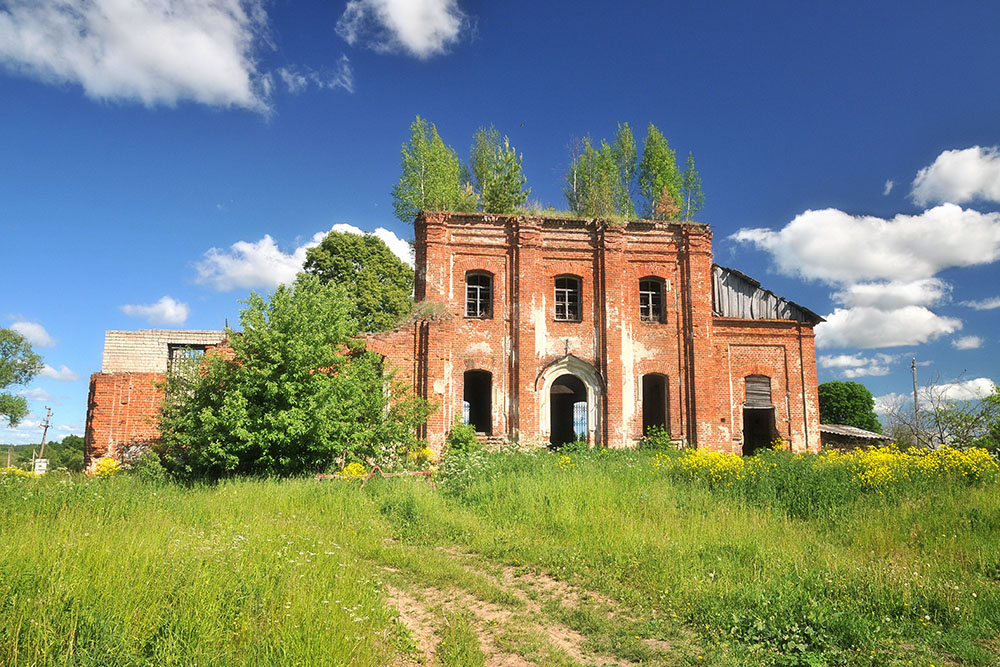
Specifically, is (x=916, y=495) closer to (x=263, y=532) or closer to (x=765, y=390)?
(x=263, y=532)

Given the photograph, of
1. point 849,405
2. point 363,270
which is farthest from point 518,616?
point 849,405

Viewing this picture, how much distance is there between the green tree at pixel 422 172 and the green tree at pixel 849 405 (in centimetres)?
2590

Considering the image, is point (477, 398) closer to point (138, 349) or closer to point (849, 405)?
point (138, 349)

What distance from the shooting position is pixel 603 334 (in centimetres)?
1873

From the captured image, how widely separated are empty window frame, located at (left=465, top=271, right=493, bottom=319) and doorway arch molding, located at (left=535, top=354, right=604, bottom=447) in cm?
271

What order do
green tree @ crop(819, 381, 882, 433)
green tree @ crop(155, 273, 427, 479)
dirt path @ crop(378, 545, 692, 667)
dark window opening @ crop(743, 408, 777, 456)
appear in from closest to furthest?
dirt path @ crop(378, 545, 692, 667)
green tree @ crop(155, 273, 427, 479)
dark window opening @ crop(743, 408, 777, 456)
green tree @ crop(819, 381, 882, 433)

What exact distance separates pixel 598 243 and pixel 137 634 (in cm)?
1725

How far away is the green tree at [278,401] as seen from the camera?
11.5 meters

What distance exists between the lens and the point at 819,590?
551cm

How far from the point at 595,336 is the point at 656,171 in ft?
41.3

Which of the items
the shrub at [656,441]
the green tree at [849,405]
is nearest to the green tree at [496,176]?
the shrub at [656,441]

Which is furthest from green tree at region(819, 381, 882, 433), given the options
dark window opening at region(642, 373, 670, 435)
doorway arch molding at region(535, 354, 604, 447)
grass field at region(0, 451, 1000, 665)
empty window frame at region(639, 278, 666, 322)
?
grass field at region(0, 451, 1000, 665)

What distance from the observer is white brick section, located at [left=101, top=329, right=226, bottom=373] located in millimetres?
16719

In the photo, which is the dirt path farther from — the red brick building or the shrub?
the shrub
